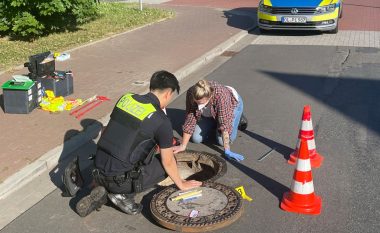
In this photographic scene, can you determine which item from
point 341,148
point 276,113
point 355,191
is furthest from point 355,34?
point 355,191

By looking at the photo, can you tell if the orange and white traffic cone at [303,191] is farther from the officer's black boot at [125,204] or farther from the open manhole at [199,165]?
the officer's black boot at [125,204]

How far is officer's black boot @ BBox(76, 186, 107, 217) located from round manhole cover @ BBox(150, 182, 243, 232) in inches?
17.4

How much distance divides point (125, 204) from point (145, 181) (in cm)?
27

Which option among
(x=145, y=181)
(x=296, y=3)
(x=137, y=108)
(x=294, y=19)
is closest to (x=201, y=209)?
(x=145, y=181)

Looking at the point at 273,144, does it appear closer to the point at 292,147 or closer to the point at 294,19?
the point at 292,147

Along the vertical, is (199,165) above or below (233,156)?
below

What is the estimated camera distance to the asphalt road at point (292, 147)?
4270 mm

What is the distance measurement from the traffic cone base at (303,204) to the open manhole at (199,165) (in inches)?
37.7

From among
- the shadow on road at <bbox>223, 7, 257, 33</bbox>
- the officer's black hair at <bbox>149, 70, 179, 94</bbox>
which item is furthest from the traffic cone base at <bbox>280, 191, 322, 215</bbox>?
the shadow on road at <bbox>223, 7, 257, 33</bbox>

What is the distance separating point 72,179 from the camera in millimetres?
4578

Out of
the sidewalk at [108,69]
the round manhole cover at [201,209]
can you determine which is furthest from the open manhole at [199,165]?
the sidewalk at [108,69]

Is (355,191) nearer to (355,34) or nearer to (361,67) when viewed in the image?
(361,67)

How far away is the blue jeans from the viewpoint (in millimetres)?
5942

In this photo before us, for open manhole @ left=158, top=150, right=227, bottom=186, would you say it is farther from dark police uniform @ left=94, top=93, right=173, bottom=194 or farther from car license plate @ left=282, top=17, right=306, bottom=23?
car license plate @ left=282, top=17, right=306, bottom=23
